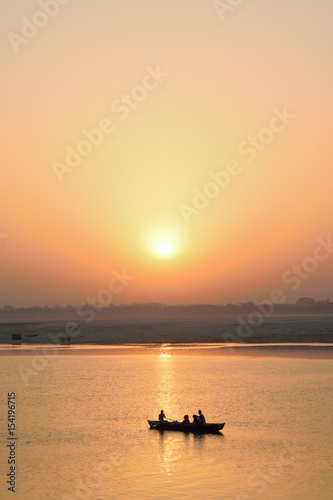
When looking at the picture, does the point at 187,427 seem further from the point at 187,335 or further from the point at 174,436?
the point at 187,335

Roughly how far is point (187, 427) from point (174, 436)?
133cm

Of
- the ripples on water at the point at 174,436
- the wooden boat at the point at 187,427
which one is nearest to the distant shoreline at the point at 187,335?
the ripples on water at the point at 174,436

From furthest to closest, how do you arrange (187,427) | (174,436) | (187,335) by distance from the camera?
(187,335)
(187,427)
(174,436)

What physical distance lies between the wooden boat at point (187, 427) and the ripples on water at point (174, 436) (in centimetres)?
77

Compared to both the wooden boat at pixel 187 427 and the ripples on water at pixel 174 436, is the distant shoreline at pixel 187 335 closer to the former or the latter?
the ripples on water at pixel 174 436

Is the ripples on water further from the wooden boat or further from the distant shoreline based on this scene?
the distant shoreline

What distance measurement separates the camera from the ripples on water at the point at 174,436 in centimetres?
2977

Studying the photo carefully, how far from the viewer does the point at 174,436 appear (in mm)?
42000

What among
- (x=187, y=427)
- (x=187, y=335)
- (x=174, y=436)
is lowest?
(x=174, y=436)

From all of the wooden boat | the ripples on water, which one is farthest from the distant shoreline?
the wooden boat

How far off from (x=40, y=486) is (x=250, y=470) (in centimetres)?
1095

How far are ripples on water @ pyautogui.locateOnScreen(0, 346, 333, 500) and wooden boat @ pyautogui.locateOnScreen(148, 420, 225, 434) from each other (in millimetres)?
767

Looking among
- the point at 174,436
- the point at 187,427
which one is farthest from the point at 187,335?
the point at 174,436

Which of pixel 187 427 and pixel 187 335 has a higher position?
pixel 187 335
